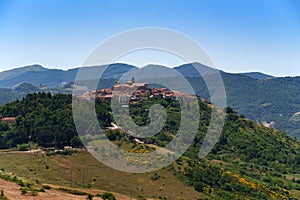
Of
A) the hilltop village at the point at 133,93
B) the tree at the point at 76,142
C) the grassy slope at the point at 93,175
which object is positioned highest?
the hilltop village at the point at 133,93

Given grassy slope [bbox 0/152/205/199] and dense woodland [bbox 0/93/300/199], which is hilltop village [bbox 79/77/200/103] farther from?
grassy slope [bbox 0/152/205/199]

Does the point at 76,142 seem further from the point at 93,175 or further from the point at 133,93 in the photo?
the point at 133,93

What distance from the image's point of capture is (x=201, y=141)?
58219 mm

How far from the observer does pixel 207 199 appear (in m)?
32.8

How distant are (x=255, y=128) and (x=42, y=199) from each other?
199 ft

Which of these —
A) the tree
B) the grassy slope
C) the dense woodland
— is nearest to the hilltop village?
the dense woodland

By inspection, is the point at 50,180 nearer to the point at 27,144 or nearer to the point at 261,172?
the point at 27,144

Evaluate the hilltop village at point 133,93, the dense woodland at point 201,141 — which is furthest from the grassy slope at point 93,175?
the hilltop village at point 133,93

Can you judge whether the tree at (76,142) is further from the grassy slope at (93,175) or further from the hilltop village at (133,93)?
the hilltop village at (133,93)

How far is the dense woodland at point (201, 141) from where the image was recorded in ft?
136

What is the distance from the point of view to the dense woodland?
136 ft

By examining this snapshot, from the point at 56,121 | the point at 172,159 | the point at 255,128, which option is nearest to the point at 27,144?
the point at 56,121

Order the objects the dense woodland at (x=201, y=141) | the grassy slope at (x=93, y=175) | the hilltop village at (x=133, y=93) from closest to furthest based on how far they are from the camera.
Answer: the grassy slope at (x=93, y=175) < the dense woodland at (x=201, y=141) < the hilltop village at (x=133, y=93)

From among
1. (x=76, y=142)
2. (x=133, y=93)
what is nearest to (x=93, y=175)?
(x=76, y=142)
